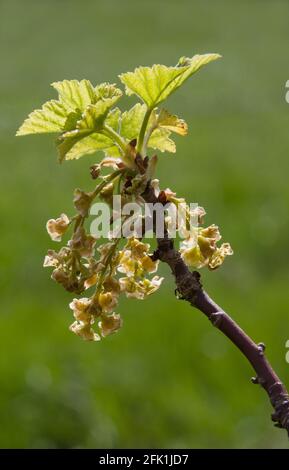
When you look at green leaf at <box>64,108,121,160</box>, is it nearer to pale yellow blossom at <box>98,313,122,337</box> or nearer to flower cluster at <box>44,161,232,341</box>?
flower cluster at <box>44,161,232,341</box>

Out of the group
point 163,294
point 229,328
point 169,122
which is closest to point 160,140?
point 169,122

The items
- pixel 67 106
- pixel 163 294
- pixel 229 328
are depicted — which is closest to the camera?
pixel 229 328

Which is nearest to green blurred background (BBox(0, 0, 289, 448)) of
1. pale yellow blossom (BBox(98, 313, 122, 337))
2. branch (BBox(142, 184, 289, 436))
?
pale yellow blossom (BBox(98, 313, 122, 337))

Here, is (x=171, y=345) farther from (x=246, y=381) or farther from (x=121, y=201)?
(x=121, y=201)

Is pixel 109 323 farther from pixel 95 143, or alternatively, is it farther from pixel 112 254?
pixel 95 143

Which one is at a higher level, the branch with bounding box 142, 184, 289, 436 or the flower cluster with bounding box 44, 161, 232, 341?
the flower cluster with bounding box 44, 161, 232, 341

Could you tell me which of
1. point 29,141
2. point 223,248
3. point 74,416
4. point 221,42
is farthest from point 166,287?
point 221,42
